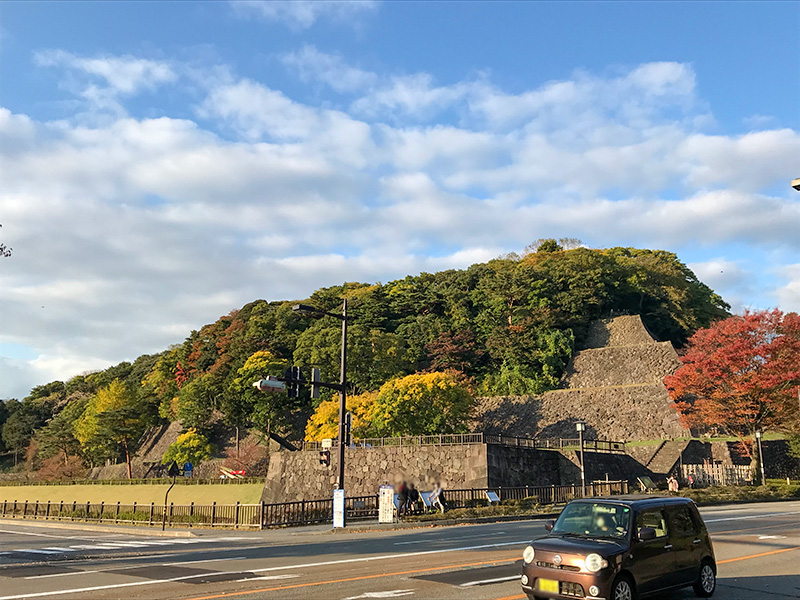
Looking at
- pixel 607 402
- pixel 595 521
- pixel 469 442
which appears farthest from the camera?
pixel 607 402

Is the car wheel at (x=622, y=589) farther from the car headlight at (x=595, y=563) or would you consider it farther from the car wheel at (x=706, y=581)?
the car wheel at (x=706, y=581)

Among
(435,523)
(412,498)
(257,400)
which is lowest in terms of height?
(435,523)

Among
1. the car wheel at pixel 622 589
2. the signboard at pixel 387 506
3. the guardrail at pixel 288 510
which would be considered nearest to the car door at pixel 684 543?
the car wheel at pixel 622 589

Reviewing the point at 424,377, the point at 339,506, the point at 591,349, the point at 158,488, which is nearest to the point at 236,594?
the point at 339,506

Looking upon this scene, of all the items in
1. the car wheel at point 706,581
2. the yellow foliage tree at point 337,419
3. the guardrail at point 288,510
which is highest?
the yellow foliage tree at point 337,419


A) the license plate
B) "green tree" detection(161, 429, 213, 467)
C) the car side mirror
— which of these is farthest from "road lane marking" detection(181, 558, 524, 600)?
"green tree" detection(161, 429, 213, 467)

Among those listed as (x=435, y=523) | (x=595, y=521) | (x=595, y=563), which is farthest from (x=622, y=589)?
(x=435, y=523)

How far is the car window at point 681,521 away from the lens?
995cm

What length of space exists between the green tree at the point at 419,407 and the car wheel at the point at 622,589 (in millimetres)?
40825

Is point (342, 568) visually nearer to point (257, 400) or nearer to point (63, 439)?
point (257, 400)

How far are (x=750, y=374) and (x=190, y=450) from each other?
5343cm

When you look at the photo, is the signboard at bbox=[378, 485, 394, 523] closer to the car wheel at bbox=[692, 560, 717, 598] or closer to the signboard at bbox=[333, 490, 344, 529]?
the signboard at bbox=[333, 490, 344, 529]

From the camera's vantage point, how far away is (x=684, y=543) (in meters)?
9.95

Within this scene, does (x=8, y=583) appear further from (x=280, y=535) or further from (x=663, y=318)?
(x=663, y=318)
